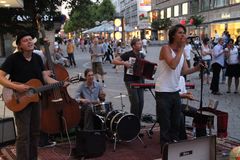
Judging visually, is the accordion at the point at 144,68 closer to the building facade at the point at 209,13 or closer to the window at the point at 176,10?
the building facade at the point at 209,13

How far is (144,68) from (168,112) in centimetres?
145

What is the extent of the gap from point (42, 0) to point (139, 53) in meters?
2.17

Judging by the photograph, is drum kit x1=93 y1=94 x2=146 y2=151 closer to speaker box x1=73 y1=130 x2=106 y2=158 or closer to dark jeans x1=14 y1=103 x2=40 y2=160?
speaker box x1=73 y1=130 x2=106 y2=158

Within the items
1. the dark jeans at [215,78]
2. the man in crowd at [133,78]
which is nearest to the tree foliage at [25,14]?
the man in crowd at [133,78]

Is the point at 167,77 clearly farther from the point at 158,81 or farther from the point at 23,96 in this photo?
the point at 23,96

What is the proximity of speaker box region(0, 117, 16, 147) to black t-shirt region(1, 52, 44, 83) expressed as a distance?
198cm

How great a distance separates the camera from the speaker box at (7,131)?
655 centimetres

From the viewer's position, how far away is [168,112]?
5328 mm

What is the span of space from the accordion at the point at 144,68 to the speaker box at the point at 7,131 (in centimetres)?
234

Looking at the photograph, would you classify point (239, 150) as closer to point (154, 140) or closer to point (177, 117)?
point (177, 117)

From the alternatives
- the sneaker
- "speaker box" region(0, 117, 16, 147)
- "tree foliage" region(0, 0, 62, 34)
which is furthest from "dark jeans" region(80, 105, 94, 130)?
"tree foliage" region(0, 0, 62, 34)

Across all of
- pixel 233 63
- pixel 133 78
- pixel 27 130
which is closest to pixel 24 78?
pixel 27 130

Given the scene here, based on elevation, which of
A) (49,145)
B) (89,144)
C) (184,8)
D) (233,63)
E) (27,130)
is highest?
(184,8)

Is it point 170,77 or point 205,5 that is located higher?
point 205,5
